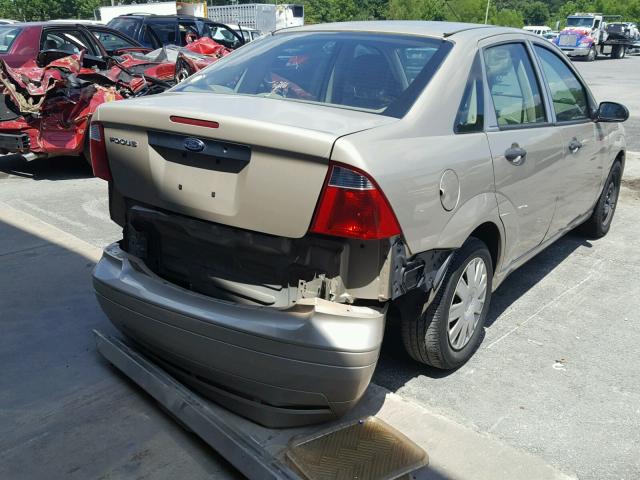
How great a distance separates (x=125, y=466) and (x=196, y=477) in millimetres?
314

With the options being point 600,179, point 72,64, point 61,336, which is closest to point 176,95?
point 61,336

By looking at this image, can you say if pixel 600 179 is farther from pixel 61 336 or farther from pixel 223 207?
pixel 61 336

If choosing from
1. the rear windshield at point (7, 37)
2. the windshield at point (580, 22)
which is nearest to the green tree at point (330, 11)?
the windshield at point (580, 22)

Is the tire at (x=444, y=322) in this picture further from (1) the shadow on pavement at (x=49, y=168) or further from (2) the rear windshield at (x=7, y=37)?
(2) the rear windshield at (x=7, y=37)

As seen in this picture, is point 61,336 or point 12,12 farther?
point 12,12

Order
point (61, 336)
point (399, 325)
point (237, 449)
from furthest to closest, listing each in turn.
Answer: point (61, 336) < point (399, 325) < point (237, 449)

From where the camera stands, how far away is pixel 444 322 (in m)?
3.13

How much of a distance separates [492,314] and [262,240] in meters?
2.12

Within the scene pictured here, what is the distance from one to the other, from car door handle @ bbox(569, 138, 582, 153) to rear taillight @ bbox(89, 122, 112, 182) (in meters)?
2.88

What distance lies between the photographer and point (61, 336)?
12.1ft

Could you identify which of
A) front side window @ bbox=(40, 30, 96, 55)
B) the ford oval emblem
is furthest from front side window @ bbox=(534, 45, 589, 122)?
front side window @ bbox=(40, 30, 96, 55)

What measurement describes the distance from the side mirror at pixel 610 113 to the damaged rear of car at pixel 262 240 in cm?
195

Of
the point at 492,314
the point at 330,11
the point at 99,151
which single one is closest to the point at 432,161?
the point at 99,151

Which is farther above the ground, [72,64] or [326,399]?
[72,64]
